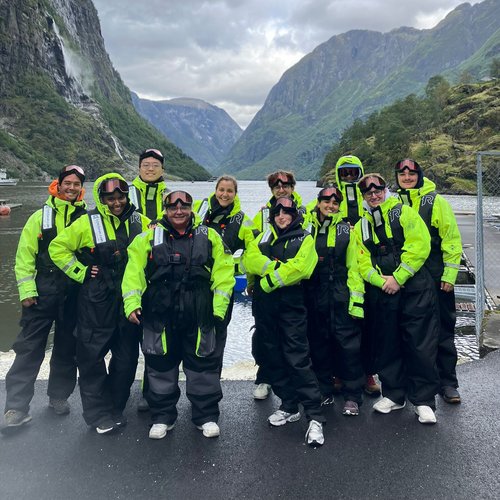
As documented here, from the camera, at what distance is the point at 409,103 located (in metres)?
102

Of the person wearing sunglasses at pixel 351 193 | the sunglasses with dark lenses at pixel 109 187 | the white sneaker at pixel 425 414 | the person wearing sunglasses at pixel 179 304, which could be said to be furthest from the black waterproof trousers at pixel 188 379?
the white sneaker at pixel 425 414

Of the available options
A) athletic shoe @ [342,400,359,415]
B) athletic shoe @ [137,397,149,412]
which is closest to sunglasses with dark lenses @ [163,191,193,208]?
athletic shoe @ [137,397,149,412]

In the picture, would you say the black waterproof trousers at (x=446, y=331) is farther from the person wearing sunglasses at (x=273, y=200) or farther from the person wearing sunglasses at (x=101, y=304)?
the person wearing sunglasses at (x=101, y=304)

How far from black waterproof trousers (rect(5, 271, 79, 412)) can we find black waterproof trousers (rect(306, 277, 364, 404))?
8.74 ft

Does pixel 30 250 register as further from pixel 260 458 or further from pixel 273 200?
pixel 260 458

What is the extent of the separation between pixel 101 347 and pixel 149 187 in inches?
83.4

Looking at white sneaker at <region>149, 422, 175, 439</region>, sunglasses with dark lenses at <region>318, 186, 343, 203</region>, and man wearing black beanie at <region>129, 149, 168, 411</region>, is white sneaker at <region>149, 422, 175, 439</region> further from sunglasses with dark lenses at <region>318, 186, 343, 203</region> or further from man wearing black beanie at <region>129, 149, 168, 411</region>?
sunglasses with dark lenses at <region>318, 186, 343, 203</region>

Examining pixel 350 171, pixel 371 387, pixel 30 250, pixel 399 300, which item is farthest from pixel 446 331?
pixel 30 250

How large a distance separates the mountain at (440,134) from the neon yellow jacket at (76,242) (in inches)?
2394

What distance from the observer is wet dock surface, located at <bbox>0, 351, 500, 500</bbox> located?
358 cm

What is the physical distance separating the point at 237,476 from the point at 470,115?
95.7 metres

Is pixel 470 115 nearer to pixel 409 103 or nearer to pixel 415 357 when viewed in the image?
pixel 409 103

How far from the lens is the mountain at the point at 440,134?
2805 inches

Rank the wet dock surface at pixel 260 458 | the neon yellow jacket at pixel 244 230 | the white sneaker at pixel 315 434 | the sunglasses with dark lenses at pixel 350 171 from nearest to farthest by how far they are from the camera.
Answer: the wet dock surface at pixel 260 458 → the white sneaker at pixel 315 434 → the neon yellow jacket at pixel 244 230 → the sunglasses with dark lenses at pixel 350 171
